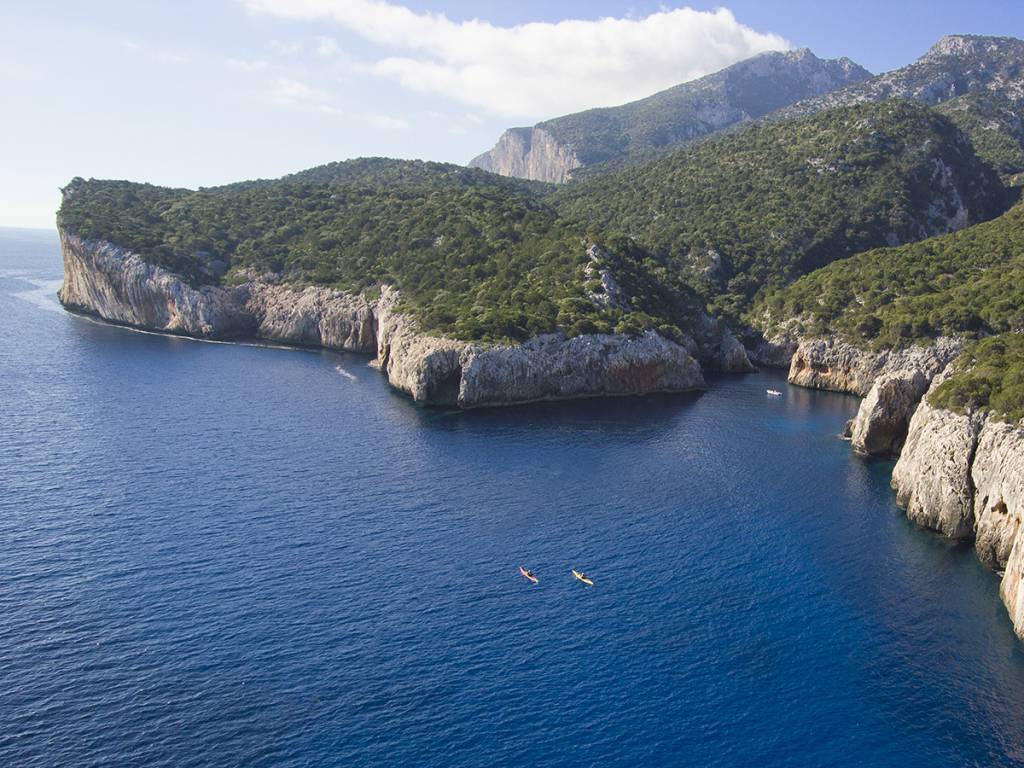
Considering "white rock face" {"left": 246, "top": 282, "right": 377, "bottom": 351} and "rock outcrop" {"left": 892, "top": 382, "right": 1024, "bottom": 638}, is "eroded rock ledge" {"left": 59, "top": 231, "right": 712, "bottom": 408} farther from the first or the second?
"rock outcrop" {"left": 892, "top": 382, "right": 1024, "bottom": 638}

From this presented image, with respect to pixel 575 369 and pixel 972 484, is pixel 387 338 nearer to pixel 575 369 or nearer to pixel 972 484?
pixel 575 369

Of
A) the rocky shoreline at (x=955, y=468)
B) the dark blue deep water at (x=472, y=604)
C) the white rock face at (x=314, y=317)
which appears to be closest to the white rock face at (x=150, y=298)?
the white rock face at (x=314, y=317)

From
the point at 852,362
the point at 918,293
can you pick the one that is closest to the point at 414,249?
the point at 852,362

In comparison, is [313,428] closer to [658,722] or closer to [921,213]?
[658,722]

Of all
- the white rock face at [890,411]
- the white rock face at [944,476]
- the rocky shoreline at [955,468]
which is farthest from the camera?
the white rock face at [890,411]

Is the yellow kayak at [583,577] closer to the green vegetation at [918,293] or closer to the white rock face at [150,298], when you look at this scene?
the green vegetation at [918,293]

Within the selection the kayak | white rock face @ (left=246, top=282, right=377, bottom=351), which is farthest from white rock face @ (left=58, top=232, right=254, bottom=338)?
the kayak
